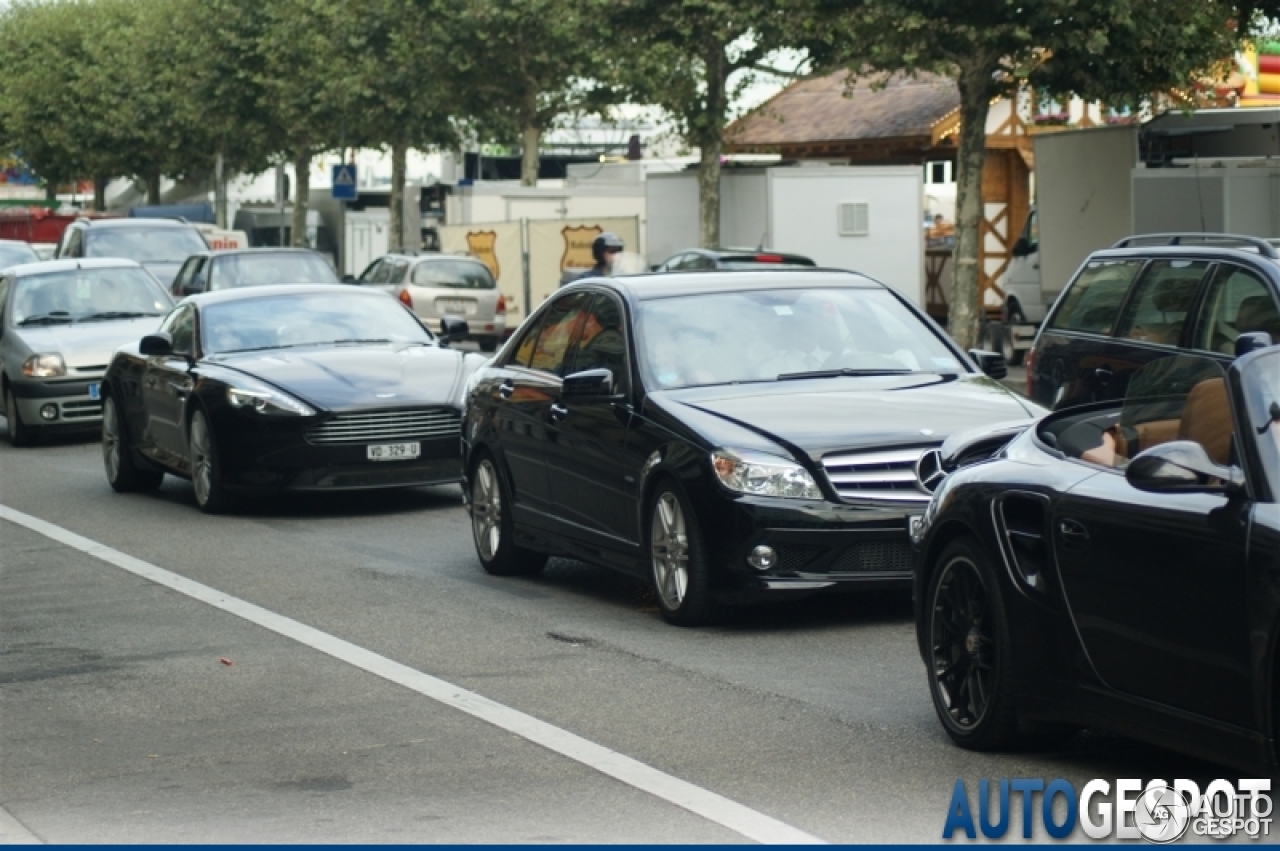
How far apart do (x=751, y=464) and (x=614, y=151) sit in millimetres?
86361

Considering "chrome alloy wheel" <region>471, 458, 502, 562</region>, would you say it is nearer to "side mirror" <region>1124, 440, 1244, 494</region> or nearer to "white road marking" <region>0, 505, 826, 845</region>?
"white road marking" <region>0, 505, 826, 845</region>

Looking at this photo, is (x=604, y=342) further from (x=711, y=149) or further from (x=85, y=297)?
(x=711, y=149)

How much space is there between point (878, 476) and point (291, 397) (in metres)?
6.49

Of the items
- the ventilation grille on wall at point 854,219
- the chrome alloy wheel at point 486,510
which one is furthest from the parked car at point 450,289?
the chrome alloy wheel at point 486,510

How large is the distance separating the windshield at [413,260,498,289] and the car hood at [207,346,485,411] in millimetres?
19291

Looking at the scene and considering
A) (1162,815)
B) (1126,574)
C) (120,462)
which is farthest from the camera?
(120,462)

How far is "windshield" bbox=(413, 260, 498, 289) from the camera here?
35.8 meters

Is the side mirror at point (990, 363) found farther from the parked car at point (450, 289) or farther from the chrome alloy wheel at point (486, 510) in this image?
the parked car at point (450, 289)

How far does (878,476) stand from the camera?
9883mm

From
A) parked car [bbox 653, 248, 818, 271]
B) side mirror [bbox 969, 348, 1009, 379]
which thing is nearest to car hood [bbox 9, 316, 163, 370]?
parked car [bbox 653, 248, 818, 271]

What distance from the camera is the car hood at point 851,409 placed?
9.96 metres

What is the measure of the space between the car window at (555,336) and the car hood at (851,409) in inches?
53.6

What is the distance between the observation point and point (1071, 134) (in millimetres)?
30578

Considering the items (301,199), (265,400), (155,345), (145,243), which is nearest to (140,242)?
(145,243)
